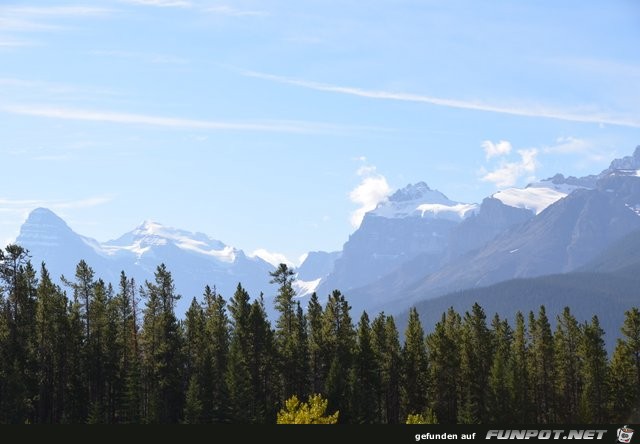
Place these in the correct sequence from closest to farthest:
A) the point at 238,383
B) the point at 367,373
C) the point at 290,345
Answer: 1. the point at 238,383
2. the point at 290,345
3. the point at 367,373

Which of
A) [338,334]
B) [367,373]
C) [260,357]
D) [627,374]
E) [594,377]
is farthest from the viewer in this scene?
[627,374]

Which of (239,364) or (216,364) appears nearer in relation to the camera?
(239,364)

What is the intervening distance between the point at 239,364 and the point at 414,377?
2571cm

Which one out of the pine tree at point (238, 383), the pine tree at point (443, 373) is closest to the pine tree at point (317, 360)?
the pine tree at point (238, 383)

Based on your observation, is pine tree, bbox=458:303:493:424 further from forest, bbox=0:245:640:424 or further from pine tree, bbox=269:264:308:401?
pine tree, bbox=269:264:308:401

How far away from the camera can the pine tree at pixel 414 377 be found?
114062mm

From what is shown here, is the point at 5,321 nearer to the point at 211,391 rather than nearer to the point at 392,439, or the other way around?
the point at 211,391

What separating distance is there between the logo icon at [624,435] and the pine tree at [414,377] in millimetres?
69968

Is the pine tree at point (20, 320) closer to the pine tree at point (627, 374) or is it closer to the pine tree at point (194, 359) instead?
the pine tree at point (194, 359)

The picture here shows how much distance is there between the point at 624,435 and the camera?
1706 inches

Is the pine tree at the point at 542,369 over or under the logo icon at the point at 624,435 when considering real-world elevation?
over

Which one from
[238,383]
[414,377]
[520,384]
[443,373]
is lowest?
[520,384]

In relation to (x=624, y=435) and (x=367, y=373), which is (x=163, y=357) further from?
(x=624, y=435)

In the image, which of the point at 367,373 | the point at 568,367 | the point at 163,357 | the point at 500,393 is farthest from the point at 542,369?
the point at 163,357
